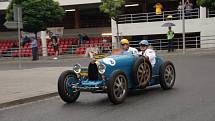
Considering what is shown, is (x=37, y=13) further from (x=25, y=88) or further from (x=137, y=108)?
(x=137, y=108)

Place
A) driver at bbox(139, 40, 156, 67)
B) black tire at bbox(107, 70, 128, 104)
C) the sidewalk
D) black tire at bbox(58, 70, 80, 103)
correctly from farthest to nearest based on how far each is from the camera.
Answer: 1. driver at bbox(139, 40, 156, 67)
2. the sidewalk
3. black tire at bbox(58, 70, 80, 103)
4. black tire at bbox(107, 70, 128, 104)

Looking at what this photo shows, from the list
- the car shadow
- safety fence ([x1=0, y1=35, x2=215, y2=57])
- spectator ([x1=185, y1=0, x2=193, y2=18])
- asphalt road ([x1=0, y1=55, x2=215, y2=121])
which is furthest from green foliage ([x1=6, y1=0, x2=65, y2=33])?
asphalt road ([x1=0, y1=55, x2=215, y2=121])

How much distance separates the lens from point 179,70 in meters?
18.6

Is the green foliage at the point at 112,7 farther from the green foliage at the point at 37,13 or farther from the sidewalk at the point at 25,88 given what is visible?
the sidewalk at the point at 25,88

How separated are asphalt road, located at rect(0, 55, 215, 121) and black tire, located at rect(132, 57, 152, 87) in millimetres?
356

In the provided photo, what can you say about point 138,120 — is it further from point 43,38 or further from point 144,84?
point 43,38

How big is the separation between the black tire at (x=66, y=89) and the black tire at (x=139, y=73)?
4.62ft

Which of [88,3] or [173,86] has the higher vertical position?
[88,3]

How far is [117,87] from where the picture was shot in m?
11.2

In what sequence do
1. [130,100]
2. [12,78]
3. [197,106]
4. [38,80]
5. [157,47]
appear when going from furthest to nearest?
[157,47] → [12,78] → [38,80] → [130,100] → [197,106]

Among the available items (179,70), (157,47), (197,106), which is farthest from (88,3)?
(197,106)

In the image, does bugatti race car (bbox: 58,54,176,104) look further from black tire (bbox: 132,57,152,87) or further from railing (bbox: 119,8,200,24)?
railing (bbox: 119,8,200,24)

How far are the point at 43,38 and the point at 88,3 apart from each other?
5.18 metres

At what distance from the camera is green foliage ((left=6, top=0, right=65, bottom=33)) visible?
35781mm
